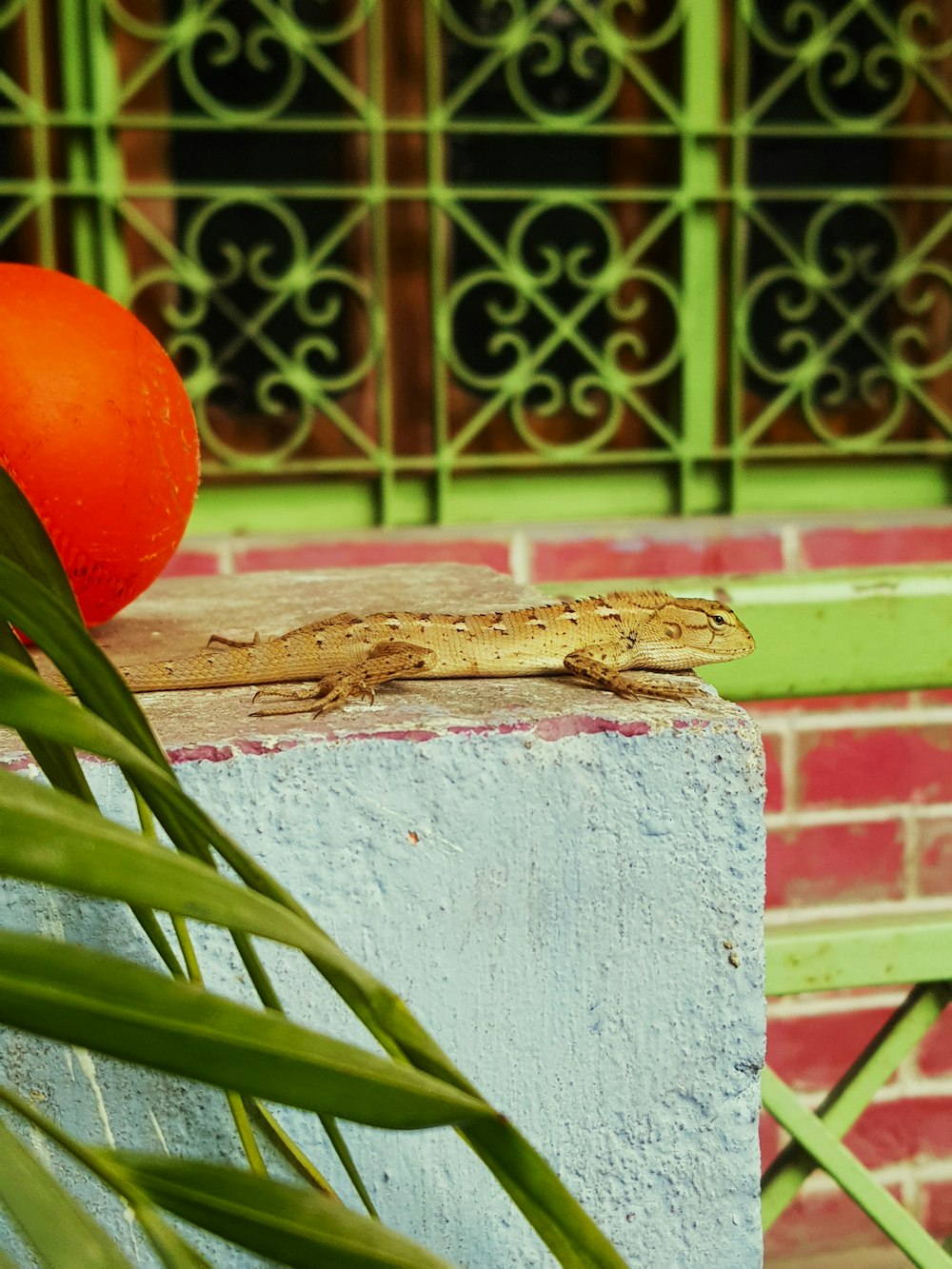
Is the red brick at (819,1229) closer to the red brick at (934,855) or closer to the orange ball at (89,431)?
the red brick at (934,855)

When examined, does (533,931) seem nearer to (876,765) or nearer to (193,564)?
(193,564)

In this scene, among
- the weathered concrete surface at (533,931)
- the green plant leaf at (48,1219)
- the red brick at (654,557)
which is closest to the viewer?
the green plant leaf at (48,1219)

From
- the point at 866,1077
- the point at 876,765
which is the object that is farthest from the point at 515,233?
the point at 866,1077

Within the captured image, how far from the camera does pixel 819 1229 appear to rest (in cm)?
349

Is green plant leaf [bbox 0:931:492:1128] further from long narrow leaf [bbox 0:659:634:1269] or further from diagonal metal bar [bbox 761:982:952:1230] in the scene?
diagonal metal bar [bbox 761:982:952:1230]

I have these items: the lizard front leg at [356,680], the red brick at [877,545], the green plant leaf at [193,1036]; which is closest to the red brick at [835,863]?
the red brick at [877,545]

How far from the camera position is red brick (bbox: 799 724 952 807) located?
3363 millimetres

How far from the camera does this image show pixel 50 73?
3.11m

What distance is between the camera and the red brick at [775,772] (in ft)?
10.9

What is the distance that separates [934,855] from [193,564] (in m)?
1.89

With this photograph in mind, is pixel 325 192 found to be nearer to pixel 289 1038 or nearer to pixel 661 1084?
pixel 661 1084

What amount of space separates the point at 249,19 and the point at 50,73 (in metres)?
0.46

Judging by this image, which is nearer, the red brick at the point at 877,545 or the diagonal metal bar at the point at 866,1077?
the diagonal metal bar at the point at 866,1077

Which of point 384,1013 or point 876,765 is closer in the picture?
point 384,1013
